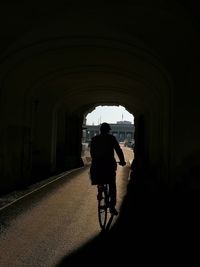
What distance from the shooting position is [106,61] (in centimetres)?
1441

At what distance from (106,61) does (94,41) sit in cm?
283

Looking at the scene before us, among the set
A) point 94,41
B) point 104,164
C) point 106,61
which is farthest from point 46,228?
point 106,61

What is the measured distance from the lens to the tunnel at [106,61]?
9500 millimetres

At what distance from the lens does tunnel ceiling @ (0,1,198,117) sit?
934 centimetres

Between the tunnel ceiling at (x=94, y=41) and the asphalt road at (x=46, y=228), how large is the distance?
4134mm

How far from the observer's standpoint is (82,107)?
28.5m

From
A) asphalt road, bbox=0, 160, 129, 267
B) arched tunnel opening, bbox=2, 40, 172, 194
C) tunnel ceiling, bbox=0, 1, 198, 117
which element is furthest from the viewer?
arched tunnel opening, bbox=2, 40, 172, 194

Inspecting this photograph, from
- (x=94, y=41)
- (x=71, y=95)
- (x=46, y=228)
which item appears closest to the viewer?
(x=46, y=228)

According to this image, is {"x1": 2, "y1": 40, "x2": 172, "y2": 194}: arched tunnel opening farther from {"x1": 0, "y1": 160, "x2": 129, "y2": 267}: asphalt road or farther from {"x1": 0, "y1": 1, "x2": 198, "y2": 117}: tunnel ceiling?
{"x1": 0, "y1": 160, "x2": 129, "y2": 267}: asphalt road

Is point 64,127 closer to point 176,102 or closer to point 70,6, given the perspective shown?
point 176,102

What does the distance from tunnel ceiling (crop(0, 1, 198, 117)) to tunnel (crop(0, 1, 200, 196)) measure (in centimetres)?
2

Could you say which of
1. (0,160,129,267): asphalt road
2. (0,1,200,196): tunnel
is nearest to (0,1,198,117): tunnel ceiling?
(0,1,200,196): tunnel

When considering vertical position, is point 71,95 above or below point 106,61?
below

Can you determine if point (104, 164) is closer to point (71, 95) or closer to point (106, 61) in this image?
point (106, 61)
